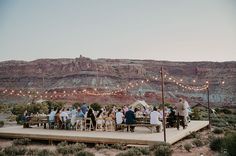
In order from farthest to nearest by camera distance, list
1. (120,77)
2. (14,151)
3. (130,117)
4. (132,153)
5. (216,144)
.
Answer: (120,77) → (130,117) → (14,151) → (216,144) → (132,153)

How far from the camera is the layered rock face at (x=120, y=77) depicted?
5616cm

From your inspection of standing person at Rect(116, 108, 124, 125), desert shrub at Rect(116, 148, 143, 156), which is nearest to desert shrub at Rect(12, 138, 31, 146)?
standing person at Rect(116, 108, 124, 125)

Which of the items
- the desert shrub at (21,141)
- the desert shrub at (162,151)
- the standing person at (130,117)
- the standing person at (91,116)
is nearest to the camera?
the desert shrub at (162,151)

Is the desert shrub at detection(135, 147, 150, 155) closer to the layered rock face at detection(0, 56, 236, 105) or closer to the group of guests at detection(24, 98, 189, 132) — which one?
the group of guests at detection(24, 98, 189, 132)

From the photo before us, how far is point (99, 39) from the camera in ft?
215

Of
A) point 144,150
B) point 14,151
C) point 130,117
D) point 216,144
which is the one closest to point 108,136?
point 130,117

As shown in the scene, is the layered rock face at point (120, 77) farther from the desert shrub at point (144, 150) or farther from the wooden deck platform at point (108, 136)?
the desert shrub at point (144, 150)

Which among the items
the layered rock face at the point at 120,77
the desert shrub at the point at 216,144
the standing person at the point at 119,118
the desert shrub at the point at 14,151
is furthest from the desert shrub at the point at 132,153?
the layered rock face at the point at 120,77

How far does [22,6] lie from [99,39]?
151 ft

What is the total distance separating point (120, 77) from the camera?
6544cm

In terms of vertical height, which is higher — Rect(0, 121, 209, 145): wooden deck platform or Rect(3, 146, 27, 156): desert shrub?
Rect(0, 121, 209, 145): wooden deck platform

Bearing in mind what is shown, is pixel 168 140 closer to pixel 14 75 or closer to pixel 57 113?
pixel 57 113

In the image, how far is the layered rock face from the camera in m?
56.2

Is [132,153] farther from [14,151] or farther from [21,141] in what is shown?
[21,141]
